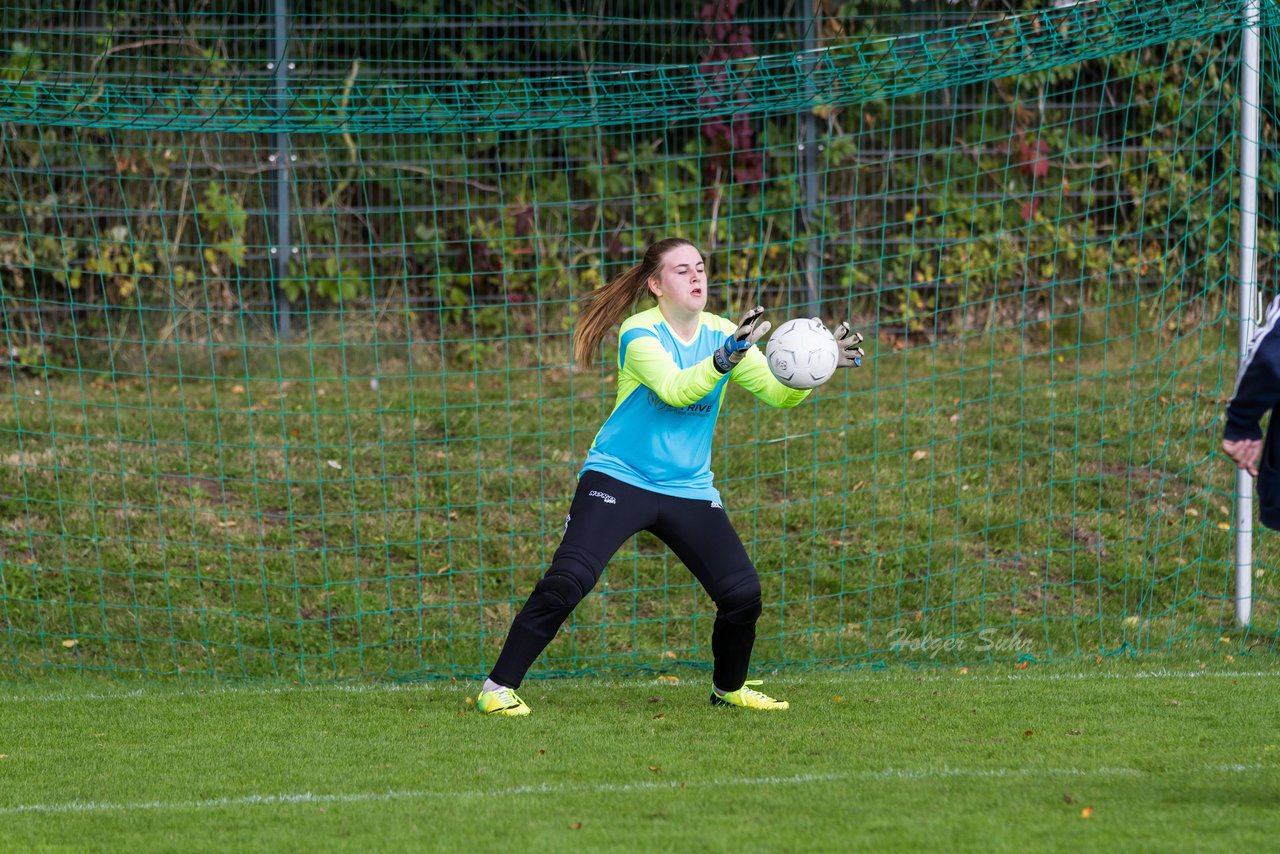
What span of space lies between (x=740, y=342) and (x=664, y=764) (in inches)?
56.4

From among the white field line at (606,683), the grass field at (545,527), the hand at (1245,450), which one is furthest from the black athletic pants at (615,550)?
the hand at (1245,450)

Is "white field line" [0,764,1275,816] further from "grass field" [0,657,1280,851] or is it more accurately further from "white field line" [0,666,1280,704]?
→ "white field line" [0,666,1280,704]

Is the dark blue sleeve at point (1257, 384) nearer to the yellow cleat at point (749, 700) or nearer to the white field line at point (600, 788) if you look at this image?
the white field line at point (600, 788)

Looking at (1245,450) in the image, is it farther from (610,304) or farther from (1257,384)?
(610,304)

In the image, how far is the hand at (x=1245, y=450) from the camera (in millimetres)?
4133

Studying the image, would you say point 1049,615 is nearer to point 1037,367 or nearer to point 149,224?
point 1037,367

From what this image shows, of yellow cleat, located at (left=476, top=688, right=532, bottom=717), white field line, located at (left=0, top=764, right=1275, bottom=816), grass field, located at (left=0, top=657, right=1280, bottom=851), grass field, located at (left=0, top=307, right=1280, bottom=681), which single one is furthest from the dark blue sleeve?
grass field, located at (left=0, top=307, right=1280, bottom=681)

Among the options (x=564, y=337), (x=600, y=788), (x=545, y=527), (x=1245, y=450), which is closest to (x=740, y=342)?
(x=600, y=788)

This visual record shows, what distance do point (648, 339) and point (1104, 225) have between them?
6.83m

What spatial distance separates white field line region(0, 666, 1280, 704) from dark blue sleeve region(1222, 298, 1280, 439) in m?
2.31

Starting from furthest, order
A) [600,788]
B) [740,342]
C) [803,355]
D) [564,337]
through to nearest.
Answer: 1. [564,337]
2. [803,355]
3. [740,342]
4. [600,788]

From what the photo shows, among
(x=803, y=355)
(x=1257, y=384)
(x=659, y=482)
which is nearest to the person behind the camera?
(x=1257, y=384)

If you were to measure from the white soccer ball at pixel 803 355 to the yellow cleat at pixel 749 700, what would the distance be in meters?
1.31

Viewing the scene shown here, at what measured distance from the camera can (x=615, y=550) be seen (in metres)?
5.42
